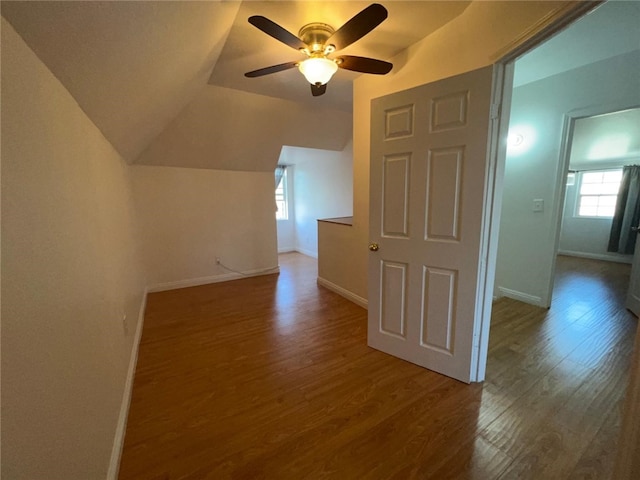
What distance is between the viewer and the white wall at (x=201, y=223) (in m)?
3.61

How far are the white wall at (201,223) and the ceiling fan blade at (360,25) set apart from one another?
2887mm

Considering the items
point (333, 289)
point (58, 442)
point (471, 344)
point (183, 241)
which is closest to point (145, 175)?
point (183, 241)

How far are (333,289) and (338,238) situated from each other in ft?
2.42

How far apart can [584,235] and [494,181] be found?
20.5 ft

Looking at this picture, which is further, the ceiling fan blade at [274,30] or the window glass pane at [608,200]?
the window glass pane at [608,200]

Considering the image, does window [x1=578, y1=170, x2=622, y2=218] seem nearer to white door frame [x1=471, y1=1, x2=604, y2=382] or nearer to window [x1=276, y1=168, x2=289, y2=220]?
white door frame [x1=471, y1=1, x2=604, y2=382]

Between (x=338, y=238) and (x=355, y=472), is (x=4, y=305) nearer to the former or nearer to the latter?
(x=355, y=472)

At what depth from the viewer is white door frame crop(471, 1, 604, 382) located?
1429 mm

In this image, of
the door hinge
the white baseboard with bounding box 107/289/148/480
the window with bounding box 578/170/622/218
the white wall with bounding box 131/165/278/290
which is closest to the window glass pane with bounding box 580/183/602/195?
the window with bounding box 578/170/622/218

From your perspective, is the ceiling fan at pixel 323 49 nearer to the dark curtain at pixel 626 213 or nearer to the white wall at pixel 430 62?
the white wall at pixel 430 62

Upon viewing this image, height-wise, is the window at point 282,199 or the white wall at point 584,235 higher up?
the window at point 282,199

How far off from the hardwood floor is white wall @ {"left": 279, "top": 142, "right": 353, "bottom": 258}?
2.77 metres

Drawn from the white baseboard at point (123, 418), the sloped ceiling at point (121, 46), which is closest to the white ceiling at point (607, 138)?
the sloped ceiling at point (121, 46)

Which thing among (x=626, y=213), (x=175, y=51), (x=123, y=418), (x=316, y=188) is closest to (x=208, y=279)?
(x=123, y=418)
